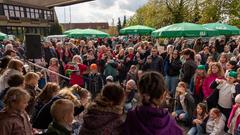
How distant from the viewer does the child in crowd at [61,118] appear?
3.54 metres

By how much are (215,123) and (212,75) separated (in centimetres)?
134

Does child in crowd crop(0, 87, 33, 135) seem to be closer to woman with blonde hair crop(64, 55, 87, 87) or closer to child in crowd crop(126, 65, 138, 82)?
woman with blonde hair crop(64, 55, 87, 87)

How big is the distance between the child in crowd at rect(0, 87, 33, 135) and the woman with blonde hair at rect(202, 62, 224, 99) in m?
4.53

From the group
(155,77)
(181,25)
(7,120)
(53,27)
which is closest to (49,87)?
(7,120)

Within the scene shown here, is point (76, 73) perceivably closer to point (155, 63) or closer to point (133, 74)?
point (133, 74)

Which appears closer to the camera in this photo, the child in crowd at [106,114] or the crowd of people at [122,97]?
the crowd of people at [122,97]

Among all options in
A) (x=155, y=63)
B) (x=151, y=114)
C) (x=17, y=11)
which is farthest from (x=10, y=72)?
(x=17, y=11)

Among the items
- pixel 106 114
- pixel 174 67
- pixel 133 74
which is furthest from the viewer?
pixel 133 74

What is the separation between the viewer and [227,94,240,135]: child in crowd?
19.1 ft

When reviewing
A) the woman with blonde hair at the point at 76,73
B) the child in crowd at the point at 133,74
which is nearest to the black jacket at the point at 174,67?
the child in crowd at the point at 133,74

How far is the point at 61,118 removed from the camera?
355 cm

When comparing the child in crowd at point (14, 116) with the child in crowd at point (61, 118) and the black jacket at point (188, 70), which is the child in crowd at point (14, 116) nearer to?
the child in crowd at point (61, 118)

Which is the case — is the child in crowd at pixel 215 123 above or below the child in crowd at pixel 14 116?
below

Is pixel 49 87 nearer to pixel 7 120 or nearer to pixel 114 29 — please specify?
pixel 7 120
